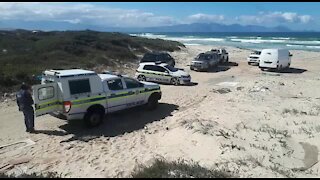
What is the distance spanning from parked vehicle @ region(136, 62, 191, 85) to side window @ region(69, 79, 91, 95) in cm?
1157

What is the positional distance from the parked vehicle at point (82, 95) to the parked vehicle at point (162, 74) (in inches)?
368

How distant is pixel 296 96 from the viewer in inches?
777

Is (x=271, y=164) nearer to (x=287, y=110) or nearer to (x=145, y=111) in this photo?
(x=287, y=110)

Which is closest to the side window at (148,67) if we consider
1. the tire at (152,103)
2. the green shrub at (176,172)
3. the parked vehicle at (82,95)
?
the tire at (152,103)

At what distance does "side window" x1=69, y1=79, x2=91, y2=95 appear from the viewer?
13.2m

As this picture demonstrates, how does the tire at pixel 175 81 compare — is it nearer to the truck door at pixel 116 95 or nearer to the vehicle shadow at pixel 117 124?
the vehicle shadow at pixel 117 124

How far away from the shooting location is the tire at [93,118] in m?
13.7

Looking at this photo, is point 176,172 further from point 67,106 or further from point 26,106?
point 26,106

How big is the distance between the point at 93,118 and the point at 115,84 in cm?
173

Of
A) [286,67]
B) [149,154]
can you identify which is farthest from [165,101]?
[286,67]

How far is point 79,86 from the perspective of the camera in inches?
526

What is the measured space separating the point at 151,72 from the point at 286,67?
15.5 m

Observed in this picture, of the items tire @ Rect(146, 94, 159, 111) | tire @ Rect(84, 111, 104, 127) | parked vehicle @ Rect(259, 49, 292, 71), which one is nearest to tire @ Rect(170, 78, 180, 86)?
tire @ Rect(146, 94, 159, 111)

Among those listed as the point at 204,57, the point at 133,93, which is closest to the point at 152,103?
the point at 133,93
